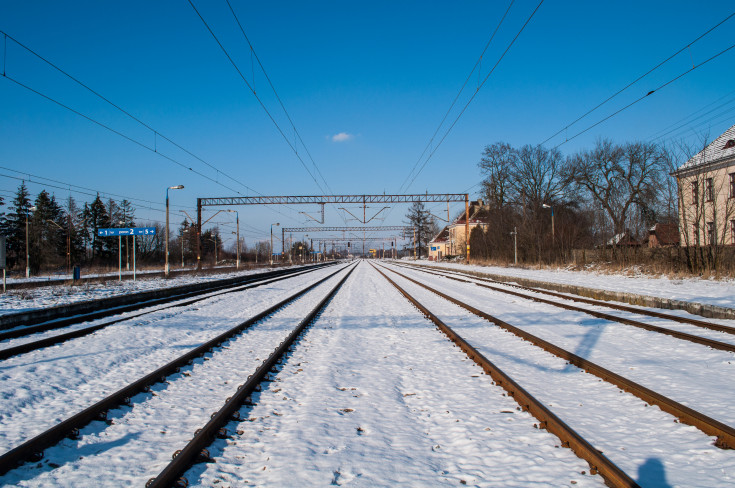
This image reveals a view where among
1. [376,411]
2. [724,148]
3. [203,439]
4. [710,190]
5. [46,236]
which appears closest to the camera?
[203,439]

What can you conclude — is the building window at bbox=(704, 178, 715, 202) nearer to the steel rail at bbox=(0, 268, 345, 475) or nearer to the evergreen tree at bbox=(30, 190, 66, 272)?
the steel rail at bbox=(0, 268, 345, 475)

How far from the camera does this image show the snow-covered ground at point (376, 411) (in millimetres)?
3309

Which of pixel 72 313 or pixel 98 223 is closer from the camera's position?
pixel 72 313

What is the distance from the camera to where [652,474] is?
10.5 ft

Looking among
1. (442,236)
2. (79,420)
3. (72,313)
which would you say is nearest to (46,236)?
(72,313)

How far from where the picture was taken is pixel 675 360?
6.63 metres

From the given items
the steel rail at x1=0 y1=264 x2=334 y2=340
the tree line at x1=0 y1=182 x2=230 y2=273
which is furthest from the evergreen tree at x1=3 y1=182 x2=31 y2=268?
the steel rail at x1=0 y1=264 x2=334 y2=340

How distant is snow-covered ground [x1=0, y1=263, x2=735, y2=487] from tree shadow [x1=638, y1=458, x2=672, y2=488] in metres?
0.01

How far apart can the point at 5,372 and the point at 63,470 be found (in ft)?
12.9

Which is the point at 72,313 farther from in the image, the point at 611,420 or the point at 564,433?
the point at 611,420

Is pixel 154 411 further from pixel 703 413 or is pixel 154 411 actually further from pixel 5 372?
pixel 703 413

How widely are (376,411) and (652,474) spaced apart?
243 centimetres

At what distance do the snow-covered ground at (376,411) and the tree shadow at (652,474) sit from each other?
0.01 metres

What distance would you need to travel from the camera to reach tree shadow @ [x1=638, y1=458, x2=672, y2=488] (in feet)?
10.0
